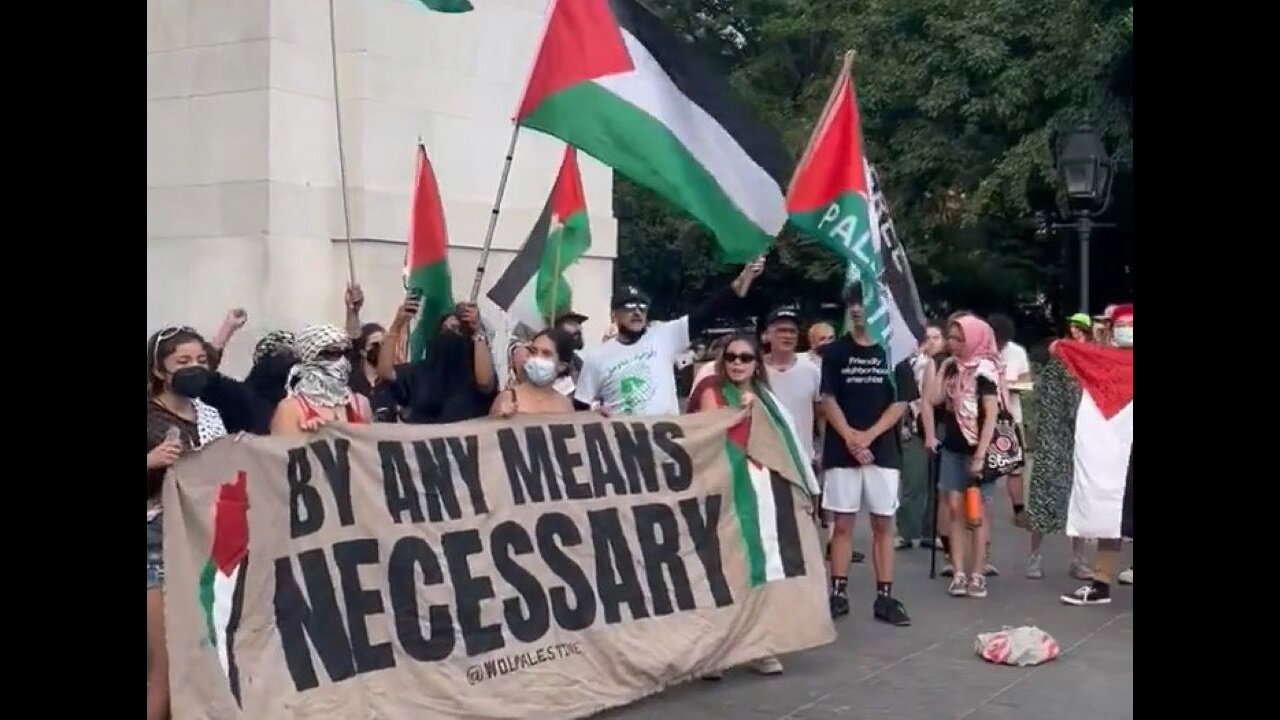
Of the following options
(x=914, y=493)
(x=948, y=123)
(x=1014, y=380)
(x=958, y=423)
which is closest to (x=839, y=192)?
(x=958, y=423)

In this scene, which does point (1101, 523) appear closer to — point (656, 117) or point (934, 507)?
point (934, 507)

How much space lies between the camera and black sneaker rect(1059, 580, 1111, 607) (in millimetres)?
9414

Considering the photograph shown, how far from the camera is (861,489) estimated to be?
8719 millimetres

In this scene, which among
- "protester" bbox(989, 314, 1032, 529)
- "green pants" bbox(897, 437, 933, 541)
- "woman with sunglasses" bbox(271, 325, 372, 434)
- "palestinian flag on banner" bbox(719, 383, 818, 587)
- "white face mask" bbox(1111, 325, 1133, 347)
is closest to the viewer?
"woman with sunglasses" bbox(271, 325, 372, 434)

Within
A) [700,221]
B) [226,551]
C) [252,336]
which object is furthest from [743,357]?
[252,336]

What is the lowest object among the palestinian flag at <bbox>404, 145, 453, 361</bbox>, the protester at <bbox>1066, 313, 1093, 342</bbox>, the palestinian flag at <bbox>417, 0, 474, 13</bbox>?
the protester at <bbox>1066, 313, 1093, 342</bbox>

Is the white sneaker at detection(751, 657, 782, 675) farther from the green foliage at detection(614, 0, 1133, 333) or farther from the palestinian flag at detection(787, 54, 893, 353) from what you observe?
the green foliage at detection(614, 0, 1133, 333)

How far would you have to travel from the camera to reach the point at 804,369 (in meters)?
8.90

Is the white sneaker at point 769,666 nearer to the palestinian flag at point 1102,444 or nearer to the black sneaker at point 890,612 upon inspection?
the black sneaker at point 890,612

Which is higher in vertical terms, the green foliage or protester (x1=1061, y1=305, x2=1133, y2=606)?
the green foliage

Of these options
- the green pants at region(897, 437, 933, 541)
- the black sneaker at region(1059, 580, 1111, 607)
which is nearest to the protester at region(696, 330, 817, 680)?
the black sneaker at region(1059, 580, 1111, 607)

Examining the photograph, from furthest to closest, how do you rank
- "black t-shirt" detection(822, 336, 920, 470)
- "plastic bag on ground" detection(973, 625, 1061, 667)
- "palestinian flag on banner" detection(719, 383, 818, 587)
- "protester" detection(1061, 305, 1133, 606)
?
"protester" detection(1061, 305, 1133, 606) < "black t-shirt" detection(822, 336, 920, 470) < "plastic bag on ground" detection(973, 625, 1061, 667) < "palestinian flag on banner" detection(719, 383, 818, 587)
